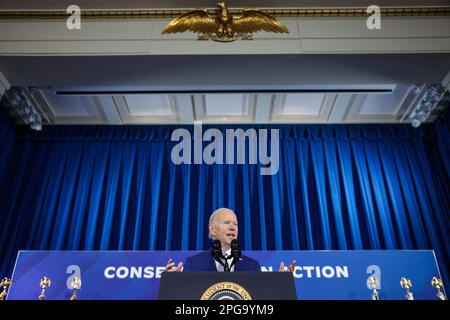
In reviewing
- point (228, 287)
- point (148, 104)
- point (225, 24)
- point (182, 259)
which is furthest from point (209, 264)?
point (148, 104)

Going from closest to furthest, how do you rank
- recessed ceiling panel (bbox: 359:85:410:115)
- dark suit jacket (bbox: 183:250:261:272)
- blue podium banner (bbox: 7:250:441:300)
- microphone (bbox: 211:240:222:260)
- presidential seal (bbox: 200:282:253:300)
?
1. presidential seal (bbox: 200:282:253:300)
2. microphone (bbox: 211:240:222:260)
3. dark suit jacket (bbox: 183:250:261:272)
4. blue podium banner (bbox: 7:250:441:300)
5. recessed ceiling panel (bbox: 359:85:410:115)

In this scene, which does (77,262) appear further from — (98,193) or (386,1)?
(386,1)

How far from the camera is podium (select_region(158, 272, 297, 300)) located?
1.39 m

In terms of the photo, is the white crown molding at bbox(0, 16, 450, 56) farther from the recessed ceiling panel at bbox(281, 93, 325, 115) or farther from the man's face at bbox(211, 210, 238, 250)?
the man's face at bbox(211, 210, 238, 250)

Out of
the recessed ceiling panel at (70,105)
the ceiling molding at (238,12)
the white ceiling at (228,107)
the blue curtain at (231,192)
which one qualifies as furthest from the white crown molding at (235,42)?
the blue curtain at (231,192)

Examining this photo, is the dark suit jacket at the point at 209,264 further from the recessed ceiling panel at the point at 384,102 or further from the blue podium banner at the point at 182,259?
the recessed ceiling panel at the point at 384,102

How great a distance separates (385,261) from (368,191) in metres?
1.44

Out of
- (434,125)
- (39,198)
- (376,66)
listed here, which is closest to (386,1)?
(376,66)

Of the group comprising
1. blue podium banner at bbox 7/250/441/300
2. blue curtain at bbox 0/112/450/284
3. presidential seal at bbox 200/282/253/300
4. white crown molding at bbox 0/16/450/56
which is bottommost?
presidential seal at bbox 200/282/253/300

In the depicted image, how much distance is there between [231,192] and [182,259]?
56.1 inches

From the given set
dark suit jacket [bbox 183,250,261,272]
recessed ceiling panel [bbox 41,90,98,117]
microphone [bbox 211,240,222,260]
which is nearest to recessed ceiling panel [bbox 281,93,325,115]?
recessed ceiling panel [bbox 41,90,98,117]

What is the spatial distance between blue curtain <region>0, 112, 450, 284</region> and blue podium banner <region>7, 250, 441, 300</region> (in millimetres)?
751
